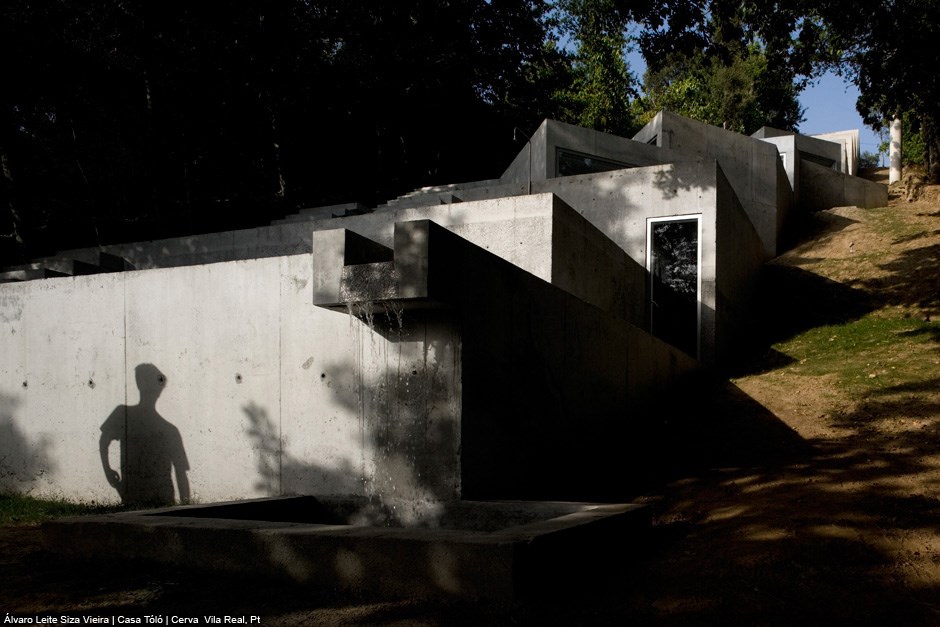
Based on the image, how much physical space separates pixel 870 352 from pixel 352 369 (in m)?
10.2

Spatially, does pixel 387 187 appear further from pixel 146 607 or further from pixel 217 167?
pixel 146 607

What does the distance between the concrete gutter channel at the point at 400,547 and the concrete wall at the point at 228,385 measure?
0.79 m

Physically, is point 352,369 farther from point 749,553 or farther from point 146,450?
point 749,553

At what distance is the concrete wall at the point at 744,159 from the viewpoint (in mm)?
20391

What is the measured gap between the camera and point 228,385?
6375 millimetres

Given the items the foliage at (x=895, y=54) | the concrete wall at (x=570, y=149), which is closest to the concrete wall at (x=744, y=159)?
the concrete wall at (x=570, y=149)

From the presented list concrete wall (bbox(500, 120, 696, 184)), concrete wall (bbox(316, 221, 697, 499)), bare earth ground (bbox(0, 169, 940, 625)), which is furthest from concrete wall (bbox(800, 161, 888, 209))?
concrete wall (bbox(316, 221, 697, 499))

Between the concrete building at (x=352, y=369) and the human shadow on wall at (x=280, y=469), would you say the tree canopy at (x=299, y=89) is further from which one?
the human shadow on wall at (x=280, y=469)

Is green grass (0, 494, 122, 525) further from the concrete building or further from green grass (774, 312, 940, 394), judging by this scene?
green grass (774, 312, 940, 394)

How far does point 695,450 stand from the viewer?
7742mm

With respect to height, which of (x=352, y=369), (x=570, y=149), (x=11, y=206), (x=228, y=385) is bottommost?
(x=228, y=385)

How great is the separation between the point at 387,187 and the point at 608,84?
18.0 meters

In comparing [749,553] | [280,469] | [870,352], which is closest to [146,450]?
[280,469]

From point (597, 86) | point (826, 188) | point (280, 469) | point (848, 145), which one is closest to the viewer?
point (280, 469)
